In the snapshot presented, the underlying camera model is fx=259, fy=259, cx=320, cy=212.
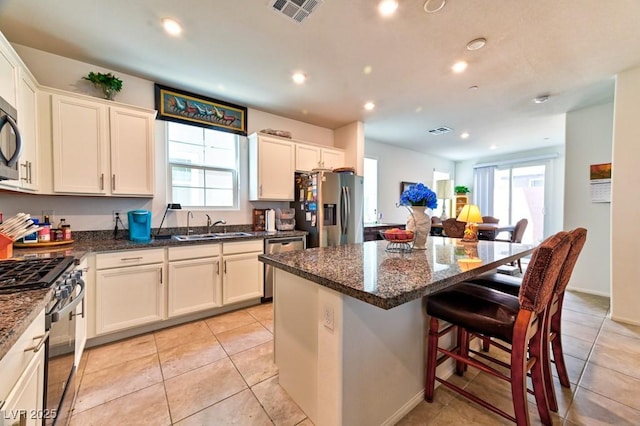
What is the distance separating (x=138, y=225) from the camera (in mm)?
2693

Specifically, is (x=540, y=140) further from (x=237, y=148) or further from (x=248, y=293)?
(x=248, y=293)

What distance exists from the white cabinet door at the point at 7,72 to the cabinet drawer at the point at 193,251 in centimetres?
157

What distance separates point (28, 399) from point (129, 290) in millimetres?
1693

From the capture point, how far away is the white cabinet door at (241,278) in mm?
2975

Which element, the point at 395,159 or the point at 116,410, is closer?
the point at 116,410

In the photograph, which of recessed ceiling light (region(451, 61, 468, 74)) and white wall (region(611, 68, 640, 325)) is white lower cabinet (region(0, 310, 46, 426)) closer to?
recessed ceiling light (region(451, 61, 468, 74))

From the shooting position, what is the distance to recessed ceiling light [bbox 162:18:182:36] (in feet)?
6.72

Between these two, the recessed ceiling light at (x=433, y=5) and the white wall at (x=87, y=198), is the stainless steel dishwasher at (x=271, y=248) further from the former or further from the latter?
the recessed ceiling light at (x=433, y=5)

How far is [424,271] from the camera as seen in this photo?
137 cm

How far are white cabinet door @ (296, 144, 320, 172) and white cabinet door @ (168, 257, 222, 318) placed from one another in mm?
1869

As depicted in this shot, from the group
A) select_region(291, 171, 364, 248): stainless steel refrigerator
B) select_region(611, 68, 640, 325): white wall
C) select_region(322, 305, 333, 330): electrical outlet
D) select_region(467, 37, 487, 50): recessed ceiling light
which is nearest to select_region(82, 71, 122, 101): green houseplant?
select_region(291, 171, 364, 248): stainless steel refrigerator

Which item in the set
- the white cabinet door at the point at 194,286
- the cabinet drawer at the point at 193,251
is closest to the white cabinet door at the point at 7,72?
the cabinet drawer at the point at 193,251

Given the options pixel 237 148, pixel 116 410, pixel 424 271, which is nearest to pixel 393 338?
pixel 424 271

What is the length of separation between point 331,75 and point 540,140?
5.23 metres
